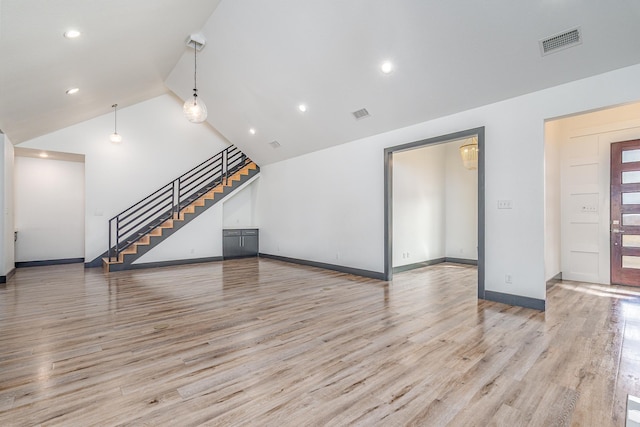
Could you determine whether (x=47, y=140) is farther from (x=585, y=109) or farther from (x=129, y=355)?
(x=585, y=109)

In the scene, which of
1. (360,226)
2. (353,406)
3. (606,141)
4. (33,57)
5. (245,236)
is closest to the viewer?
(353,406)

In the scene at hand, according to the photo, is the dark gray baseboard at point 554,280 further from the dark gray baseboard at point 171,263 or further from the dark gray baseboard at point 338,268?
the dark gray baseboard at point 171,263

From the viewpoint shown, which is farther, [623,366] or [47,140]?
[47,140]

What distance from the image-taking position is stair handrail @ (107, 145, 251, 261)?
810cm

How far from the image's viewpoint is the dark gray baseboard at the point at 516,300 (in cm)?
414

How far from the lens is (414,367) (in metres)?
2.58

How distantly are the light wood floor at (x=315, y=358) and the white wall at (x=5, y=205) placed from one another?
1.41 m

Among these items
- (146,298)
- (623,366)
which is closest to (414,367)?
(623,366)

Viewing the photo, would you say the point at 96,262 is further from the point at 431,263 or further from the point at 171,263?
the point at 431,263

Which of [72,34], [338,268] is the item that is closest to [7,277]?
[72,34]

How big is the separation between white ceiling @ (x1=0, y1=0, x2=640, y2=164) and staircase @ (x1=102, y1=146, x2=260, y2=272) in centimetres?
266

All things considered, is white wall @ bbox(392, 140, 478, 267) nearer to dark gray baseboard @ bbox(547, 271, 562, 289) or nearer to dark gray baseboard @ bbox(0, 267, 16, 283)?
dark gray baseboard @ bbox(547, 271, 562, 289)

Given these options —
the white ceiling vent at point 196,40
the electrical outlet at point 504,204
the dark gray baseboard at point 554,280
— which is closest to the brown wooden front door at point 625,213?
the dark gray baseboard at point 554,280

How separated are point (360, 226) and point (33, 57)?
5.72m
